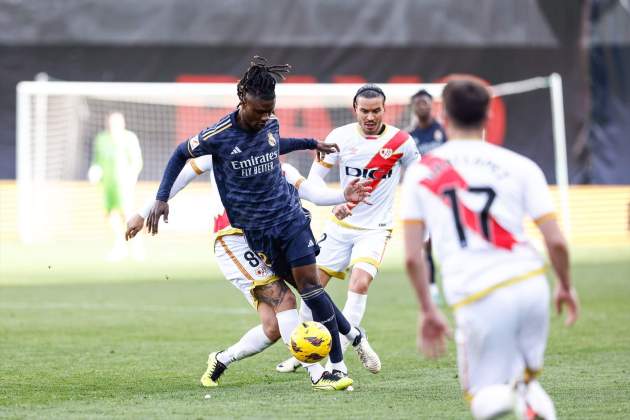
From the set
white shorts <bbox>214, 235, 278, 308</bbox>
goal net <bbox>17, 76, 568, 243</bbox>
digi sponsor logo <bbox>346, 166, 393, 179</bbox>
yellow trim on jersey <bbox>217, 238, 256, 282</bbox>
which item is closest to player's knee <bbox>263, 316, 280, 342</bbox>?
white shorts <bbox>214, 235, 278, 308</bbox>

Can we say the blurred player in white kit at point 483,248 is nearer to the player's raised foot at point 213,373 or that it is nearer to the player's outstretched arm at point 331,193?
the player's outstretched arm at point 331,193

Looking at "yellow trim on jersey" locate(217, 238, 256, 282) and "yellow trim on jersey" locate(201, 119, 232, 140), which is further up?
"yellow trim on jersey" locate(201, 119, 232, 140)

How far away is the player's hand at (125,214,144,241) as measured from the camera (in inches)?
332

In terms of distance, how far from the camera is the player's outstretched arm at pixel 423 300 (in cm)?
560

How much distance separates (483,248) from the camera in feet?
18.5

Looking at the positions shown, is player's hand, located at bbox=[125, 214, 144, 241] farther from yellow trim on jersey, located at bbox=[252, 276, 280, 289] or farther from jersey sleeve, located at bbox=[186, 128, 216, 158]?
yellow trim on jersey, located at bbox=[252, 276, 280, 289]

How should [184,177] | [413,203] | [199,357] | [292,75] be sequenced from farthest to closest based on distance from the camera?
[292,75] → [199,357] → [184,177] → [413,203]

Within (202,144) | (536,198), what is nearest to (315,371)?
(202,144)

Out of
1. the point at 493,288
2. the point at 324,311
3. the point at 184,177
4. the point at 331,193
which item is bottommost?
the point at 324,311

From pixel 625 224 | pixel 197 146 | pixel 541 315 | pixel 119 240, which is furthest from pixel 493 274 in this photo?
pixel 625 224

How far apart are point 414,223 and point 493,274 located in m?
0.44

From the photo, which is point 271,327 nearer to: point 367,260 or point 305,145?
point 367,260

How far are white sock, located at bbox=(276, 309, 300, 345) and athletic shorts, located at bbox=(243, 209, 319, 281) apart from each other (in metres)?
0.32

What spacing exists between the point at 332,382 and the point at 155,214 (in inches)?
68.6
